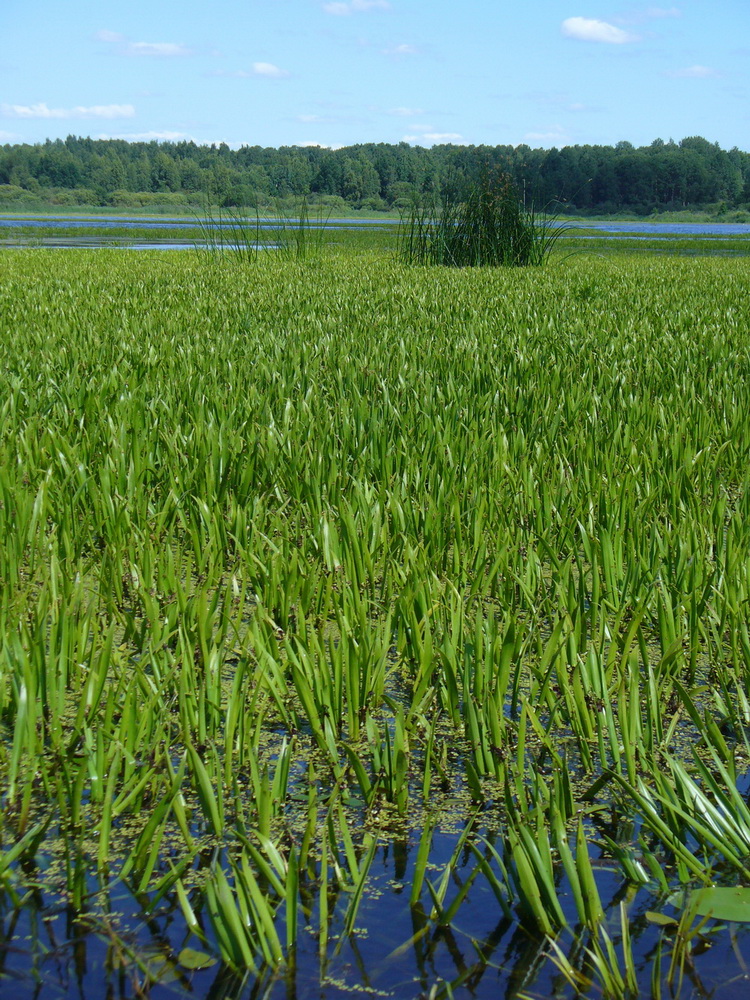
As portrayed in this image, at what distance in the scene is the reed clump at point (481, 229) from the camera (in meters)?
13.0

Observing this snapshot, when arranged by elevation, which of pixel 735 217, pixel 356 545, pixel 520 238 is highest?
pixel 735 217

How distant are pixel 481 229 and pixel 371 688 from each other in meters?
12.3

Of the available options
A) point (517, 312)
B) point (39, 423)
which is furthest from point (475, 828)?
point (517, 312)

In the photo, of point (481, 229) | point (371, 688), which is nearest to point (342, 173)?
point (481, 229)

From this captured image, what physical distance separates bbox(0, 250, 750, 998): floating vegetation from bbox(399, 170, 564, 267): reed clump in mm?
9280

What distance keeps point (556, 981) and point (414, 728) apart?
2.00ft

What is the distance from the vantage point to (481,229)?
13203mm

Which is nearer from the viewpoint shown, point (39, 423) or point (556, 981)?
point (556, 981)

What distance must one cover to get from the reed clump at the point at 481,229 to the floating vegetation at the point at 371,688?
928cm

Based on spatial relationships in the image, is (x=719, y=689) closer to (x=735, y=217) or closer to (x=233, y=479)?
(x=233, y=479)

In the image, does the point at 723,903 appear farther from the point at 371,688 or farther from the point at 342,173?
the point at 342,173

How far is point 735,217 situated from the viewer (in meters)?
89.1

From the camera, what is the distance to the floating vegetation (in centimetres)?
113

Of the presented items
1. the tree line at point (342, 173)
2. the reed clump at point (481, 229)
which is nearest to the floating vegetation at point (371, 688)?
the reed clump at point (481, 229)
